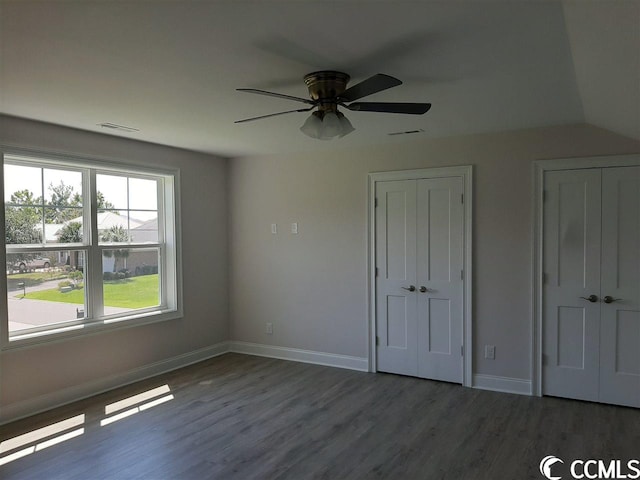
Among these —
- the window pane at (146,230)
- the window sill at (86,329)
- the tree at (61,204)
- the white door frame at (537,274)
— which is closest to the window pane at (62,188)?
the tree at (61,204)

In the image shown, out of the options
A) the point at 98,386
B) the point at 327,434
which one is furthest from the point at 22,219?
the point at 327,434

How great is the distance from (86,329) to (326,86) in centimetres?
308

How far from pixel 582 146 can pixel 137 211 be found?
423 cm

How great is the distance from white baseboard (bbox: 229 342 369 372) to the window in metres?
1.06

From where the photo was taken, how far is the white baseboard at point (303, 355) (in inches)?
195

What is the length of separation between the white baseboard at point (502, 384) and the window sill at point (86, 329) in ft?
10.4

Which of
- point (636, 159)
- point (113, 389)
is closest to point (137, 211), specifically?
point (113, 389)

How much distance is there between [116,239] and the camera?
4.54 m

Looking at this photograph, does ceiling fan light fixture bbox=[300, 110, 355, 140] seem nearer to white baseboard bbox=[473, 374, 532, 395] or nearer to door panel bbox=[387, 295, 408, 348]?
door panel bbox=[387, 295, 408, 348]

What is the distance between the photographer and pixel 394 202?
15.5 feet

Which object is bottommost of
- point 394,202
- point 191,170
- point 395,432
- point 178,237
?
point 395,432

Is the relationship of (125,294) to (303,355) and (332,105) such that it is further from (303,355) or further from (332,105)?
(332,105)

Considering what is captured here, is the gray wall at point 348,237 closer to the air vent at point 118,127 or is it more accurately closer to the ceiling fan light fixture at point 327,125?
the air vent at point 118,127

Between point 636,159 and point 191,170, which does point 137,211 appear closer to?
point 191,170
